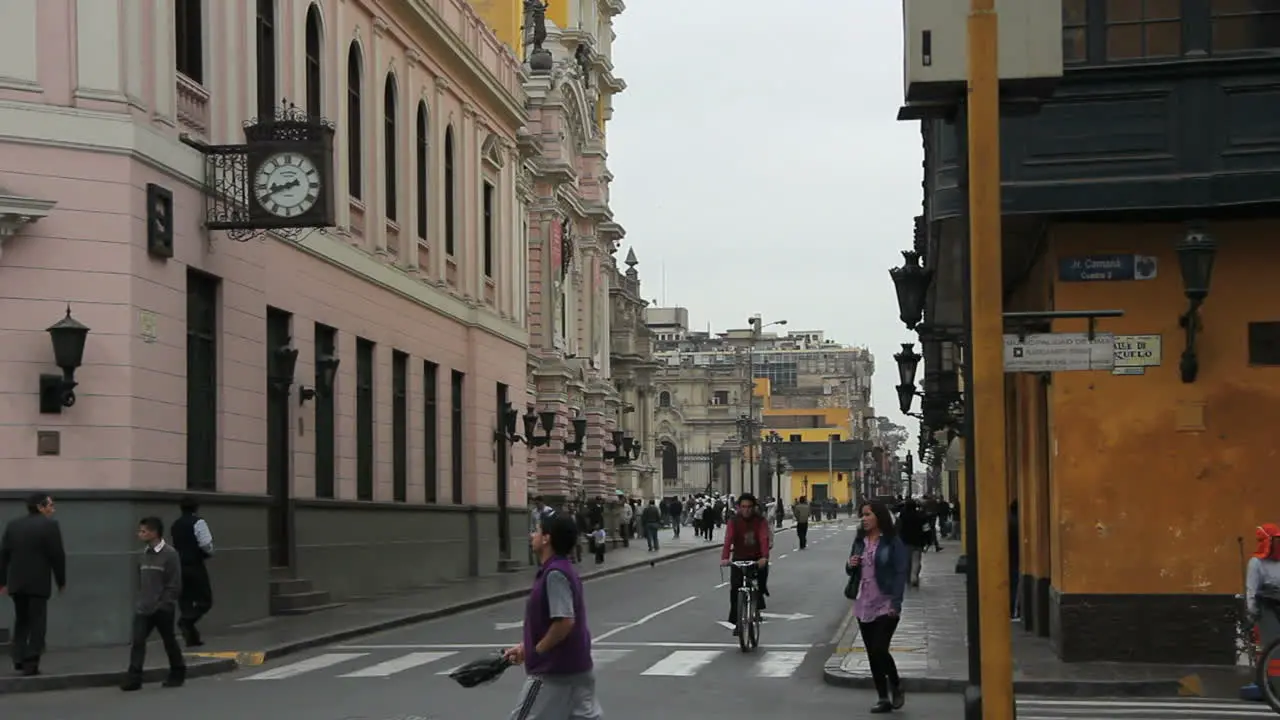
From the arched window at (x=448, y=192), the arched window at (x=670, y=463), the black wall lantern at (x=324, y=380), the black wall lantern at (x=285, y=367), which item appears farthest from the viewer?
the arched window at (x=670, y=463)

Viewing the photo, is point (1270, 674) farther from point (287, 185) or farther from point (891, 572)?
point (287, 185)

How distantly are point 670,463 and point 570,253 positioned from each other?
242ft

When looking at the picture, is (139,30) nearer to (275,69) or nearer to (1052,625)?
(275,69)

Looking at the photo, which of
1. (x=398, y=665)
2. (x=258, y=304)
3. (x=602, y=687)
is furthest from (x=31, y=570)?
(x=258, y=304)

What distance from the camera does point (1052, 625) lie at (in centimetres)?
2091

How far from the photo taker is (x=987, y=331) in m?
9.99

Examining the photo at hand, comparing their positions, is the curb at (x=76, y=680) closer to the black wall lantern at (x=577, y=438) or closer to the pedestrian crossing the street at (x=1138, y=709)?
the pedestrian crossing the street at (x=1138, y=709)

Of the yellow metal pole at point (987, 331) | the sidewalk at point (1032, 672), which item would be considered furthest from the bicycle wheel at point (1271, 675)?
the yellow metal pole at point (987, 331)

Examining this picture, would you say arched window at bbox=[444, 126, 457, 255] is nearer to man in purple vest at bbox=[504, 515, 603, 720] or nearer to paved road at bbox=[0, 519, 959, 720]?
paved road at bbox=[0, 519, 959, 720]

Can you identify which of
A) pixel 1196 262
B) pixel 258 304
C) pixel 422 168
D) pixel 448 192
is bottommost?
pixel 1196 262

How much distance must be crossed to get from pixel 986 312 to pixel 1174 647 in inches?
396

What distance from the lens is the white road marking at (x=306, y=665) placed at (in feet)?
65.7

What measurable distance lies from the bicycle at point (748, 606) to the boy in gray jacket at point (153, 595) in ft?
21.5

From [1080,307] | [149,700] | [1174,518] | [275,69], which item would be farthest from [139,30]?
[1174,518]
